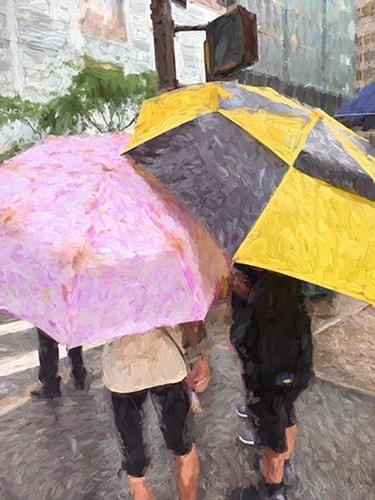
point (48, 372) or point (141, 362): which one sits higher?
point (141, 362)

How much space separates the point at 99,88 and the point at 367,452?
29.9ft

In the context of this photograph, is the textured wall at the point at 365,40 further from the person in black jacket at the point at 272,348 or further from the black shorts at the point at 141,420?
the black shorts at the point at 141,420

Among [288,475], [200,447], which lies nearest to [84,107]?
[200,447]

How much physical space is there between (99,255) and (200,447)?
201 centimetres

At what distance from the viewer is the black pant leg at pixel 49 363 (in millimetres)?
3828

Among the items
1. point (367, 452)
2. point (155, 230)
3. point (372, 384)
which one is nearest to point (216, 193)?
point (155, 230)

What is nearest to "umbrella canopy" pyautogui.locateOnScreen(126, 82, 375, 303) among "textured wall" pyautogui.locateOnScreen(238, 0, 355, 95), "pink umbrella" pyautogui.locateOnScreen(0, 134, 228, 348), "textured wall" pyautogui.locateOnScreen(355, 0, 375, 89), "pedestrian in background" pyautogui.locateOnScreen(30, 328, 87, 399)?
"pink umbrella" pyautogui.locateOnScreen(0, 134, 228, 348)

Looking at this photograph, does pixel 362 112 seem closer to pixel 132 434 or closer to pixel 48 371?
pixel 48 371

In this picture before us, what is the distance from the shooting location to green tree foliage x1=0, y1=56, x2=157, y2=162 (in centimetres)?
1027

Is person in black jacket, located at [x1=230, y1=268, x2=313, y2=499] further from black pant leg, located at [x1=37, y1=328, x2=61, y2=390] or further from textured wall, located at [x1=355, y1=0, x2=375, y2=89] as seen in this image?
textured wall, located at [x1=355, y1=0, x2=375, y2=89]

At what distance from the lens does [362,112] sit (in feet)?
21.5

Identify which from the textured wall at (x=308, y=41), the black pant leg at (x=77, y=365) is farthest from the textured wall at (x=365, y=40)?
the black pant leg at (x=77, y=365)

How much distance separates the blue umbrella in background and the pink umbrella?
5180mm

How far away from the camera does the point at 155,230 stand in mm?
1731
